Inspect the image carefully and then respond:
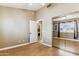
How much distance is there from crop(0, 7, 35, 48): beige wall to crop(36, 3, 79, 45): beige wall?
607 mm

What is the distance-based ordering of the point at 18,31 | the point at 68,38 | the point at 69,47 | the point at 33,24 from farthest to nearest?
the point at 18,31 → the point at 33,24 → the point at 69,47 → the point at 68,38

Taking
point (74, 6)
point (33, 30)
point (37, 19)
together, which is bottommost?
point (33, 30)

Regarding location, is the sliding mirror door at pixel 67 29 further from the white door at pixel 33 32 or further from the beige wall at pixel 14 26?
the beige wall at pixel 14 26

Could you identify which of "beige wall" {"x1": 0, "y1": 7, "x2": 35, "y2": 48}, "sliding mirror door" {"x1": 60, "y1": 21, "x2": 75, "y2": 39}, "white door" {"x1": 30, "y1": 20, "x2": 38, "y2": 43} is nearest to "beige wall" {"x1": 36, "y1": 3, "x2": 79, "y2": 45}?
"white door" {"x1": 30, "y1": 20, "x2": 38, "y2": 43}

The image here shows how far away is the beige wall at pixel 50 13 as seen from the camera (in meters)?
3.49

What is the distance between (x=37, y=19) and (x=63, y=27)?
1.05 metres

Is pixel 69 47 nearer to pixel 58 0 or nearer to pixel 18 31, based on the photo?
pixel 58 0

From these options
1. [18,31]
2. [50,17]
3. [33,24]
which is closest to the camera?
[33,24]

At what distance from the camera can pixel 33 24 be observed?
12.5 ft

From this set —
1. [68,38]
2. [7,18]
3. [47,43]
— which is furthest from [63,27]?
[7,18]

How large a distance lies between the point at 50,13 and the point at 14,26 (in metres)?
1.70

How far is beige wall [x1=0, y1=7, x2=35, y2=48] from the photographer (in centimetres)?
402

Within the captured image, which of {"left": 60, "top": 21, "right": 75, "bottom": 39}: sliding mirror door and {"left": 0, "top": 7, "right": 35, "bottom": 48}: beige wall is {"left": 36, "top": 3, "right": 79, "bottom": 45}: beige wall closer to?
{"left": 60, "top": 21, "right": 75, "bottom": 39}: sliding mirror door

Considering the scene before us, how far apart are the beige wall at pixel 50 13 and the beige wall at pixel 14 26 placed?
1.99ft
